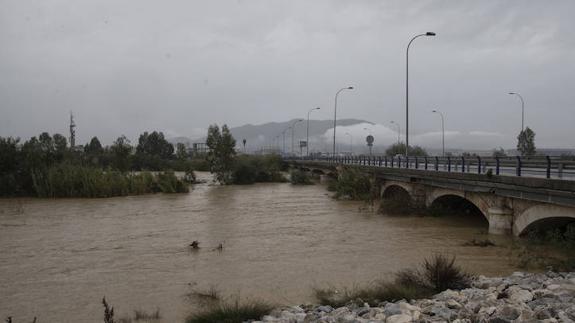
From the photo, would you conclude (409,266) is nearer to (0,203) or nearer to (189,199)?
(189,199)

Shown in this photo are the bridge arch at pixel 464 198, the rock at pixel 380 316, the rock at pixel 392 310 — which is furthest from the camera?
the bridge arch at pixel 464 198

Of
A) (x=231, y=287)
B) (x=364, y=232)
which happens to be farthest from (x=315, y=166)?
(x=231, y=287)

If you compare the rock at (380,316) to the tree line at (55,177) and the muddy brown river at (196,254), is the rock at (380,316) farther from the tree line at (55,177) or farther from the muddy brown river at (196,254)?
the tree line at (55,177)

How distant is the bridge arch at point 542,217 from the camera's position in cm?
1389

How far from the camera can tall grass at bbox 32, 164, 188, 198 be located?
132 feet

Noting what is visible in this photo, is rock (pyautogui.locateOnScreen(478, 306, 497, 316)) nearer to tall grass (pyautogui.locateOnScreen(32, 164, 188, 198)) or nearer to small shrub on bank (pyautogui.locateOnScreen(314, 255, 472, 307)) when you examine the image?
small shrub on bank (pyautogui.locateOnScreen(314, 255, 472, 307))

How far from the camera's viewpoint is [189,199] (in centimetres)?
3925

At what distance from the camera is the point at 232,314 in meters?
9.36

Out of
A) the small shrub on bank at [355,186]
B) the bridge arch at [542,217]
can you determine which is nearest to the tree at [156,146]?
the small shrub on bank at [355,186]

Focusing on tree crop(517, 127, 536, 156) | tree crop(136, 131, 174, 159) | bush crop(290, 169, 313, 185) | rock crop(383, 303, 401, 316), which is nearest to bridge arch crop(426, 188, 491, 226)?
rock crop(383, 303, 401, 316)

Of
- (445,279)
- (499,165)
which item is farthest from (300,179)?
(445,279)

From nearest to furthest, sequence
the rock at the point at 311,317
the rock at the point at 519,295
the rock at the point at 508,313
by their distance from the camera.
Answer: the rock at the point at 508,313 → the rock at the point at 519,295 → the rock at the point at 311,317

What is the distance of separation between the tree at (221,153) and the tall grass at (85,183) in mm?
15299

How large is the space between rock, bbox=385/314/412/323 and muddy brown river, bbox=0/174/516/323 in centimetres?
351
